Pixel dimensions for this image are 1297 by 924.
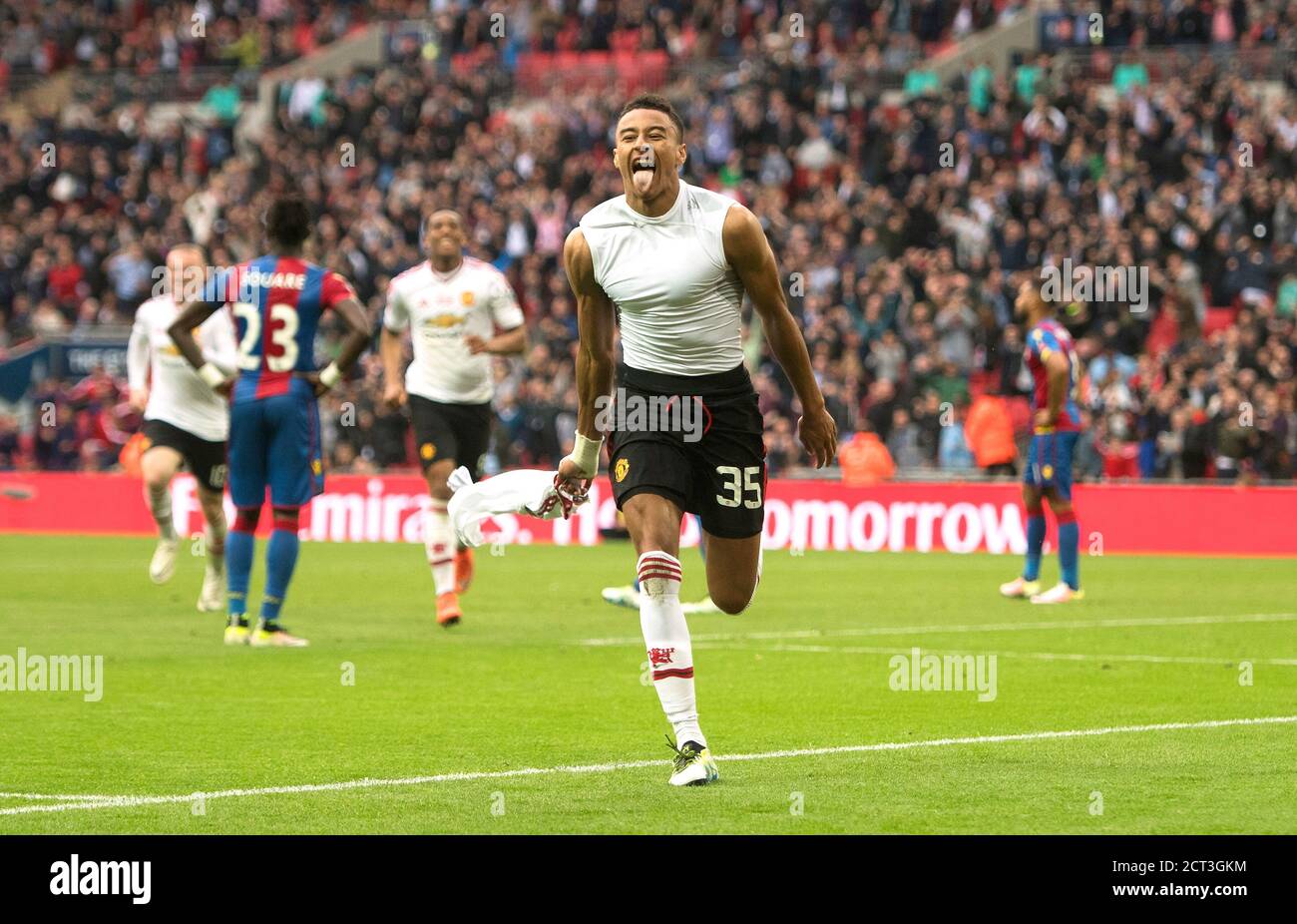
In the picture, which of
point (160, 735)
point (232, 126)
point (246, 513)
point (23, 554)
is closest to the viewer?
point (160, 735)

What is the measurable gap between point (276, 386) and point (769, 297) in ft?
19.3

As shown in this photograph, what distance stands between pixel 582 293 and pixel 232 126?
32454mm

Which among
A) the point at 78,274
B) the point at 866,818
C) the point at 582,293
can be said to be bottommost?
the point at 866,818

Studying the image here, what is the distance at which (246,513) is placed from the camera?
1347 cm

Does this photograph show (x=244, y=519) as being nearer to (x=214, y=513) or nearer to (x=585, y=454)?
(x=214, y=513)

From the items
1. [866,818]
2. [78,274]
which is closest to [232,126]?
[78,274]

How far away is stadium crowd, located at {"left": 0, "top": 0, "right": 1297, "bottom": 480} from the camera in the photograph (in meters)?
26.8

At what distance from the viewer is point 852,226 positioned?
30.8 m

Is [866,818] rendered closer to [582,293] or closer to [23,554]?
[582,293]

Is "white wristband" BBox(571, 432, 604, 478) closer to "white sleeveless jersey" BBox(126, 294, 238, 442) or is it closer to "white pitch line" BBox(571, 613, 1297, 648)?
"white pitch line" BBox(571, 613, 1297, 648)

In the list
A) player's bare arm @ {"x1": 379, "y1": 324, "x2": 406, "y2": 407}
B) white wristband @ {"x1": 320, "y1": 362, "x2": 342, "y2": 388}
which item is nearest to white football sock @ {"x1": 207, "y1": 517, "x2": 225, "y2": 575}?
player's bare arm @ {"x1": 379, "y1": 324, "x2": 406, "y2": 407}

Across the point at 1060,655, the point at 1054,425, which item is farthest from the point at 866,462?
the point at 1060,655

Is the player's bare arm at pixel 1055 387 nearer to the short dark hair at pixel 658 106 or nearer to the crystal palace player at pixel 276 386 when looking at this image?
the crystal palace player at pixel 276 386
